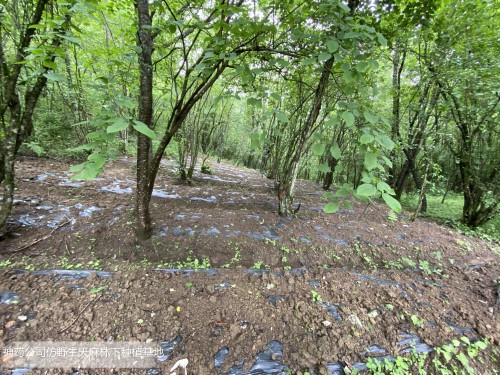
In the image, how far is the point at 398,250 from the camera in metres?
2.96

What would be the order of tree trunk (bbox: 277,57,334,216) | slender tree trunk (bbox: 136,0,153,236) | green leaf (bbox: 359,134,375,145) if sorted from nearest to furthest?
green leaf (bbox: 359,134,375,145), slender tree trunk (bbox: 136,0,153,236), tree trunk (bbox: 277,57,334,216)

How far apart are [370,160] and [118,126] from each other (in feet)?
4.52

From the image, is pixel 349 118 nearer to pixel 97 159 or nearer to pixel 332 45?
Result: pixel 332 45

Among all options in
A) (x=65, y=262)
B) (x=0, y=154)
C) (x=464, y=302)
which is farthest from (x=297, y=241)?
(x=0, y=154)

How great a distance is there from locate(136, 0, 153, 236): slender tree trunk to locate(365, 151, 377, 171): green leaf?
166cm

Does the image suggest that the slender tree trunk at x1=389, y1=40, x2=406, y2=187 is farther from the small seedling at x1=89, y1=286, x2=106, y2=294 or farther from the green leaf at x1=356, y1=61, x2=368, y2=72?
the small seedling at x1=89, y1=286, x2=106, y2=294

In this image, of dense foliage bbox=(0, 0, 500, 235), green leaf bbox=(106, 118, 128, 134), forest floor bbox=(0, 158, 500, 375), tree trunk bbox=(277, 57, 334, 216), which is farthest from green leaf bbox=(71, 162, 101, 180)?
tree trunk bbox=(277, 57, 334, 216)

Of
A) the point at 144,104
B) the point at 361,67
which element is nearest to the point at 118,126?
the point at 144,104

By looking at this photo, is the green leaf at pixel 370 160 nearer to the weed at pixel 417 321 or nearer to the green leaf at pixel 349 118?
the green leaf at pixel 349 118

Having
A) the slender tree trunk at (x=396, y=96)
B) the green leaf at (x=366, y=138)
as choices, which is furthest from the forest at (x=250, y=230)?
the slender tree trunk at (x=396, y=96)

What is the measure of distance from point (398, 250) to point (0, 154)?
493 centimetres

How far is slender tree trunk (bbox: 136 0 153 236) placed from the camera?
176 centimetres

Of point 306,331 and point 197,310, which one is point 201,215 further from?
point 306,331

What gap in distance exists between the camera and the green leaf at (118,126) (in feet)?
3.31
